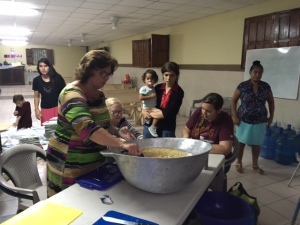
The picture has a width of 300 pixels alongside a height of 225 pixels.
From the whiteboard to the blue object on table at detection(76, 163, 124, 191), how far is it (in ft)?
11.5

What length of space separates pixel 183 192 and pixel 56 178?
0.68 meters

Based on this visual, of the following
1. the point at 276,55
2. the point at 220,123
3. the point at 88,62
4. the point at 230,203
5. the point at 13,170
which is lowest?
the point at 230,203

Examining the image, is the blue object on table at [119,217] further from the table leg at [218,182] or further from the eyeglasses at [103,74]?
the table leg at [218,182]

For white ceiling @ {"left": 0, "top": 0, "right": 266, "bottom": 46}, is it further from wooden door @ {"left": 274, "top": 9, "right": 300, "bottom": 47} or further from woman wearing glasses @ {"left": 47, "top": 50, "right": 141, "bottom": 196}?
woman wearing glasses @ {"left": 47, "top": 50, "right": 141, "bottom": 196}

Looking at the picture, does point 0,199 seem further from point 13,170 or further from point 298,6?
point 298,6

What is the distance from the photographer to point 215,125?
2.03 meters

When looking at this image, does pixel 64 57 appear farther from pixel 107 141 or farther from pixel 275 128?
pixel 107 141

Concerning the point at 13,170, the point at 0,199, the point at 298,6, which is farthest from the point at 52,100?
the point at 298,6

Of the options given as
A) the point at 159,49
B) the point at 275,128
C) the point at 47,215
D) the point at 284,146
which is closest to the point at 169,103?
the point at 47,215

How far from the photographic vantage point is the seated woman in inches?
A: 75.8

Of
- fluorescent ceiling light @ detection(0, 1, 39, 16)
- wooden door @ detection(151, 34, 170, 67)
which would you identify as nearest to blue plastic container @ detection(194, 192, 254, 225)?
fluorescent ceiling light @ detection(0, 1, 39, 16)

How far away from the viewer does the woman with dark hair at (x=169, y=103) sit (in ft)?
7.46

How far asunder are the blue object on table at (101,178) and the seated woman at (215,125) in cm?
90

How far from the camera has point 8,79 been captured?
512 inches
